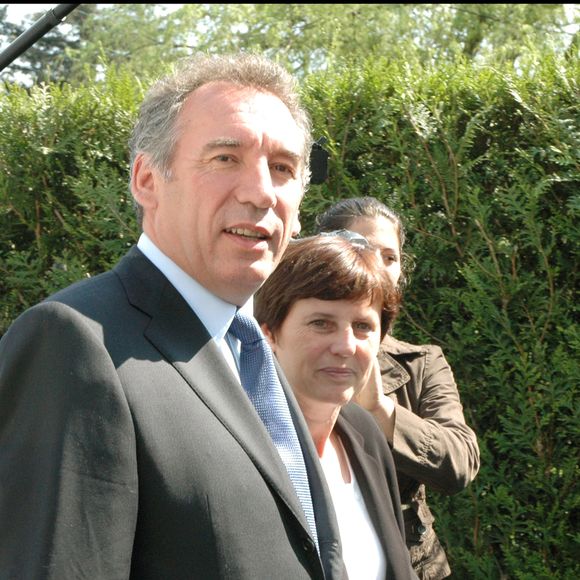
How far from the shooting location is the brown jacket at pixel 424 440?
2.90 metres

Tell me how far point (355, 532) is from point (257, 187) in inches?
38.6

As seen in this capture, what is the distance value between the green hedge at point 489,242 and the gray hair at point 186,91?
2229 millimetres

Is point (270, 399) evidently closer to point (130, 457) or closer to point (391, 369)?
point (130, 457)

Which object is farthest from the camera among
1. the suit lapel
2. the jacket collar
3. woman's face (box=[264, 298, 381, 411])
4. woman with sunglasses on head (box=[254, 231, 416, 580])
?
the jacket collar

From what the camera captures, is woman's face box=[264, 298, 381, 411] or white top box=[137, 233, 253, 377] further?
woman's face box=[264, 298, 381, 411]

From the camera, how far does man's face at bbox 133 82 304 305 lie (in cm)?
183

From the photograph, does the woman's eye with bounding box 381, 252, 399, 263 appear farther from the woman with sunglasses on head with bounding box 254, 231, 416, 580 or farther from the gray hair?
the gray hair

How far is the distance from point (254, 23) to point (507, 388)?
12.9 m

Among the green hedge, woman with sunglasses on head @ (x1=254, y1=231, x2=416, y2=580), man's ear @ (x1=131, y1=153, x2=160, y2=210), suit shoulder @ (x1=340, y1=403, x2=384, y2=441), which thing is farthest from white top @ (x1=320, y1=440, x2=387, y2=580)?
the green hedge

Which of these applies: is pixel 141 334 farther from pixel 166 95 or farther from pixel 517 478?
pixel 517 478

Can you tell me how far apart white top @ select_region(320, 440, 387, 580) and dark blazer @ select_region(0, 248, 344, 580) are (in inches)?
22.5

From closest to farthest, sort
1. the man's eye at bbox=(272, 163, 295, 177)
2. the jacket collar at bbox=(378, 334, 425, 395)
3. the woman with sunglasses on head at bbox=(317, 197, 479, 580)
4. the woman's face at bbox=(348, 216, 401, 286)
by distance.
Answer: the man's eye at bbox=(272, 163, 295, 177) < the woman with sunglasses on head at bbox=(317, 197, 479, 580) < the jacket collar at bbox=(378, 334, 425, 395) < the woman's face at bbox=(348, 216, 401, 286)

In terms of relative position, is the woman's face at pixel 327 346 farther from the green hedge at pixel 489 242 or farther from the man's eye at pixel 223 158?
the green hedge at pixel 489 242

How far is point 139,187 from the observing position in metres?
1.96
